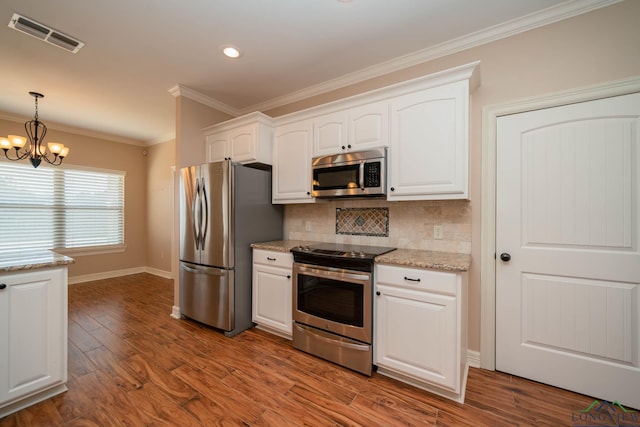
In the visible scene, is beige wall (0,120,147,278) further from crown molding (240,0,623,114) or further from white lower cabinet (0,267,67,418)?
crown molding (240,0,623,114)

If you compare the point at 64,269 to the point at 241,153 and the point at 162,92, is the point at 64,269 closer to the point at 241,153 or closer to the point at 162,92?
the point at 241,153

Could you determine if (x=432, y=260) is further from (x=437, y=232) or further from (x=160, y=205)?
(x=160, y=205)

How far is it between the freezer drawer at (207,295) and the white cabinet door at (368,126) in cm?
184

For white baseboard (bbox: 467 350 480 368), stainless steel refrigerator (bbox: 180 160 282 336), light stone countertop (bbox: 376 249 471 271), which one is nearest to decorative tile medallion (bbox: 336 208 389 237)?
light stone countertop (bbox: 376 249 471 271)

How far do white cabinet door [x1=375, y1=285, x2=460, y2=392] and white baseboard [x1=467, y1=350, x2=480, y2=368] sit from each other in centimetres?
58

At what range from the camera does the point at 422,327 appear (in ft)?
6.00

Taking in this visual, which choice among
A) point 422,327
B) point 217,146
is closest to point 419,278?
point 422,327

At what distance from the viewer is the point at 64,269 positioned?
1.81 meters

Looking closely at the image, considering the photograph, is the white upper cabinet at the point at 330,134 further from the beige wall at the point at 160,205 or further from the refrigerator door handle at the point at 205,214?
the beige wall at the point at 160,205

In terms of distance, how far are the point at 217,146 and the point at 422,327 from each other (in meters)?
3.04

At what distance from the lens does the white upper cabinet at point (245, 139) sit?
293 centimetres

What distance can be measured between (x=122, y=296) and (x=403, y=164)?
4465 millimetres

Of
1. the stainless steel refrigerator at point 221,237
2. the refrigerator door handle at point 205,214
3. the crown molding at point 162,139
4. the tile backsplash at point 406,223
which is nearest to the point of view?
the tile backsplash at point 406,223

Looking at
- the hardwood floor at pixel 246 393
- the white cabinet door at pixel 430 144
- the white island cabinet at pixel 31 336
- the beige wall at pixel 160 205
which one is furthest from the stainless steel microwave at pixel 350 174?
the beige wall at pixel 160 205
